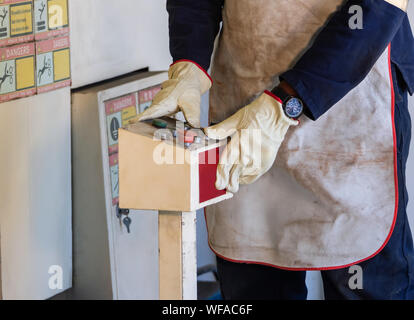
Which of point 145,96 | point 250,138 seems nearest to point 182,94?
point 250,138

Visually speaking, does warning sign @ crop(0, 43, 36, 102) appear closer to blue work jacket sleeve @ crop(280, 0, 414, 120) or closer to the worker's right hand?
the worker's right hand

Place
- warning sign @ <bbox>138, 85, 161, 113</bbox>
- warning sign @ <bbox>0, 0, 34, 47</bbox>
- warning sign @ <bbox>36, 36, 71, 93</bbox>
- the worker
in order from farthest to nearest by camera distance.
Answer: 1. warning sign @ <bbox>138, 85, 161, 113</bbox>
2. warning sign @ <bbox>36, 36, 71, 93</bbox>
3. warning sign @ <bbox>0, 0, 34, 47</bbox>
4. the worker

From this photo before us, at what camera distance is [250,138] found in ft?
3.87

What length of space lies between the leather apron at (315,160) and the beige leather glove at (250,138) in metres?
0.17

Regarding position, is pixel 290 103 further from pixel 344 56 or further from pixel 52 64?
pixel 52 64

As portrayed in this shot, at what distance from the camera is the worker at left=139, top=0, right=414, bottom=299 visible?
4.33 feet

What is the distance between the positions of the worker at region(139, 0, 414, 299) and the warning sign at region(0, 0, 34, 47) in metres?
0.45

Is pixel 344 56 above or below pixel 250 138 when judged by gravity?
above

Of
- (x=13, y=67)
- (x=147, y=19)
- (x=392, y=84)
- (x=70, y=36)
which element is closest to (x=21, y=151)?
(x=13, y=67)

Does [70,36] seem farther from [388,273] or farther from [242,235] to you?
[388,273]

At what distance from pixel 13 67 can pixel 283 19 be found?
2.33 feet

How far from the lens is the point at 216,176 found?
1145 millimetres

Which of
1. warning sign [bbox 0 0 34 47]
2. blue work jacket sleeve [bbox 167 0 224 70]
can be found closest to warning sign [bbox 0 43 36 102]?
warning sign [bbox 0 0 34 47]

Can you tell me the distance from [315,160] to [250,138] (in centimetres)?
23
